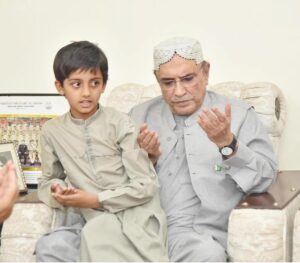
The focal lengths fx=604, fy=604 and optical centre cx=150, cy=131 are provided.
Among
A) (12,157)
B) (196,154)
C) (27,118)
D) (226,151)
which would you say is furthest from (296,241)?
(27,118)

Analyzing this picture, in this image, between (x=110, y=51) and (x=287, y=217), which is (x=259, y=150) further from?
(x=110, y=51)

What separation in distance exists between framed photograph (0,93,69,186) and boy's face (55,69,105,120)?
1007 millimetres

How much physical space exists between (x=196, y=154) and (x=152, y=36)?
1054mm

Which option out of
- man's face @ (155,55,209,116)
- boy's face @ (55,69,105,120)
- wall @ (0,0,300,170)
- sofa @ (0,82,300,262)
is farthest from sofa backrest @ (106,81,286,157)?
boy's face @ (55,69,105,120)

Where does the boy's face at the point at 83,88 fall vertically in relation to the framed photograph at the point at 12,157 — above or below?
above

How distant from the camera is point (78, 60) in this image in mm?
2266

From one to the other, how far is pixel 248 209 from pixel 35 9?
1.95 meters

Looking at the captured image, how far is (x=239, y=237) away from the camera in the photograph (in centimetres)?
211

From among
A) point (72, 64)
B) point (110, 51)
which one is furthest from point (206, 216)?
point (110, 51)

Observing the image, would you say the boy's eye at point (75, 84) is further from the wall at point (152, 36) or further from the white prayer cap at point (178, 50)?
the wall at point (152, 36)

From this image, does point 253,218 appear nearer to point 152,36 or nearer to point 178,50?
point 178,50

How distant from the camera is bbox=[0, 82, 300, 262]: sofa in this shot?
2.08 meters

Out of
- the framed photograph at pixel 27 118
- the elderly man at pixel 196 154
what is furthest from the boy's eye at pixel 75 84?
the framed photograph at pixel 27 118

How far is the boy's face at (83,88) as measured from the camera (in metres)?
2.27
